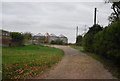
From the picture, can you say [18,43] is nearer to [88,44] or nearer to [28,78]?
[88,44]

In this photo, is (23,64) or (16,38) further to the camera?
(16,38)

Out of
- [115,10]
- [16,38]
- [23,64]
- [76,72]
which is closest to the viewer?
[76,72]

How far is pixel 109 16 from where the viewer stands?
18.7 meters

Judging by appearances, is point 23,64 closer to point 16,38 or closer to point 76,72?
point 76,72

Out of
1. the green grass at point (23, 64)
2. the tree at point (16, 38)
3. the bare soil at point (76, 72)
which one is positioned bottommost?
the bare soil at point (76, 72)

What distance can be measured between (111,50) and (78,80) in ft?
9.46

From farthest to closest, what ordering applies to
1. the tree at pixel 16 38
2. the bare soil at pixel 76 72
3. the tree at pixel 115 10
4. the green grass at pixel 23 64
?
1. the tree at pixel 16 38
2. the tree at pixel 115 10
3. the green grass at pixel 23 64
4. the bare soil at pixel 76 72

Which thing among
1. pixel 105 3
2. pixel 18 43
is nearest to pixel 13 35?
pixel 18 43

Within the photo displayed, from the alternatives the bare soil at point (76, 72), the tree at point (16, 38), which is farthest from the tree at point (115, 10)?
the tree at point (16, 38)

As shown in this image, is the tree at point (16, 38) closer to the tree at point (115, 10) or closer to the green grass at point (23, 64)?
the green grass at point (23, 64)

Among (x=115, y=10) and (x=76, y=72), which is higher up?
(x=115, y=10)

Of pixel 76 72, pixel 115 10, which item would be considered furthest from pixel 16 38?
pixel 76 72

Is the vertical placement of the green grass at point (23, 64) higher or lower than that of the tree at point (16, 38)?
lower

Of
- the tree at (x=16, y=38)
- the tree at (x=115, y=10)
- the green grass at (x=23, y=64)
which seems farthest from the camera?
the tree at (x=16, y=38)
